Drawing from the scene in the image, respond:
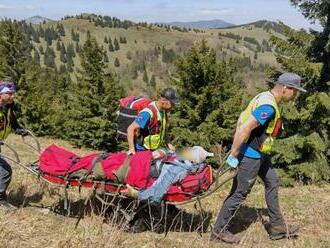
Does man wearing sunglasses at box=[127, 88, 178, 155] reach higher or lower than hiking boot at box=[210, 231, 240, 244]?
higher

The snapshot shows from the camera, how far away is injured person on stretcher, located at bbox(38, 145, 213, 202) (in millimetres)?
6258

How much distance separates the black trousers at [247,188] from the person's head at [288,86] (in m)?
0.86

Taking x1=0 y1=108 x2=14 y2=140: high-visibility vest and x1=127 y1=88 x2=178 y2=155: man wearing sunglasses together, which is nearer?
x1=127 y1=88 x2=178 y2=155: man wearing sunglasses

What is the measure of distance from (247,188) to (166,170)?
1047 mm

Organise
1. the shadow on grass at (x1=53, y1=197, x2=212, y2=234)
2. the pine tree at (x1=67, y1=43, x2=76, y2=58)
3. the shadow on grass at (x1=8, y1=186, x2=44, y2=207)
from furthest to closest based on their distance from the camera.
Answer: the pine tree at (x1=67, y1=43, x2=76, y2=58) < the shadow on grass at (x1=8, y1=186, x2=44, y2=207) < the shadow on grass at (x1=53, y1=197, x2=212, y2=234)

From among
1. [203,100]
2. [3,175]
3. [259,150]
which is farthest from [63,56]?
[259,150]

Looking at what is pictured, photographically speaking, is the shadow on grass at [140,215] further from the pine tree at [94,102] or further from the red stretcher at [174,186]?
the pine tree at [94,102]

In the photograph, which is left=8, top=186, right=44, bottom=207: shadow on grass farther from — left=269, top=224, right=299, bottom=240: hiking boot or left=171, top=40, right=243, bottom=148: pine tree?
left=171, top=40, right=243, bottom=148: pine tree

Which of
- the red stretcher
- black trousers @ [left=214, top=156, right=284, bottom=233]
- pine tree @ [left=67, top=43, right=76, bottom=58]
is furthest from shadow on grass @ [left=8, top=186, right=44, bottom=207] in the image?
pine tree @ [left=67, top=43, right=76, bottom=58]

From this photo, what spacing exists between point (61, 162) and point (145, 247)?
66.9 inches

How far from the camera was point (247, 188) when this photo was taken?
251 inches

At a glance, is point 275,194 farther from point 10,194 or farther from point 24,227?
point 10,194

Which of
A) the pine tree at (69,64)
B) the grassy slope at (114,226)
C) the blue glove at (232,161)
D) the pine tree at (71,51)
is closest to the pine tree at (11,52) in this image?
the grassy slope at (114,226)

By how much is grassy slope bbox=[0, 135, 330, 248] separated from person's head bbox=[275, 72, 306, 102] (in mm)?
1772
